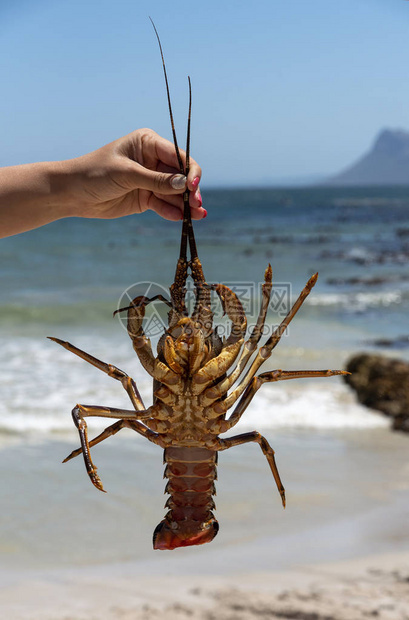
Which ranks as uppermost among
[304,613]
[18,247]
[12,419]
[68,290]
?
[18,247]

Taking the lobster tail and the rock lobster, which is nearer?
the rock lobster

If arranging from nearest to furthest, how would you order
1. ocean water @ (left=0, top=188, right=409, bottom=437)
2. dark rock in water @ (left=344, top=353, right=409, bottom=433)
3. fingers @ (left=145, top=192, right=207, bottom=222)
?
1. fingers @ (left=145, top=192, right=207, bottom=222)
2. dark rock in water @ (left=344, top=353, right=409, bottom=433)
3. ocean water @ (left=0, top=188, right=409, bottom=437)

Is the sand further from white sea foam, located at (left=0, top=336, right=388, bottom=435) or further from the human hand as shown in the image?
the human hand

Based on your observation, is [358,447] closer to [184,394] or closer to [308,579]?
[308,579]

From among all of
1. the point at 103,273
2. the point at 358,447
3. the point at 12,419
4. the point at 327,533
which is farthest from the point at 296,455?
the point at 103,273

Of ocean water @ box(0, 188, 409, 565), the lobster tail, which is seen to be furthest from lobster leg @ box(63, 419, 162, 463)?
ocean water @ box(0, 188, 409, 565)

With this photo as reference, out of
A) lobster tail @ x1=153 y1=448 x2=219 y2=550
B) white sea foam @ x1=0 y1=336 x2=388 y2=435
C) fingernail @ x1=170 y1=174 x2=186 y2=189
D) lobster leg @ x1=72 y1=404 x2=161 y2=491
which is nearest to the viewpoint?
lobster leg @ x1=72 y1=404 x2=161 y2=491

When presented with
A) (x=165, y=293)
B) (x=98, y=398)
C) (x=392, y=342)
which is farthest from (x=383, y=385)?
(x=165, y=293)

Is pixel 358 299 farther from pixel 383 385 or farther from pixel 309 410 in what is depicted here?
pixel 309 410
